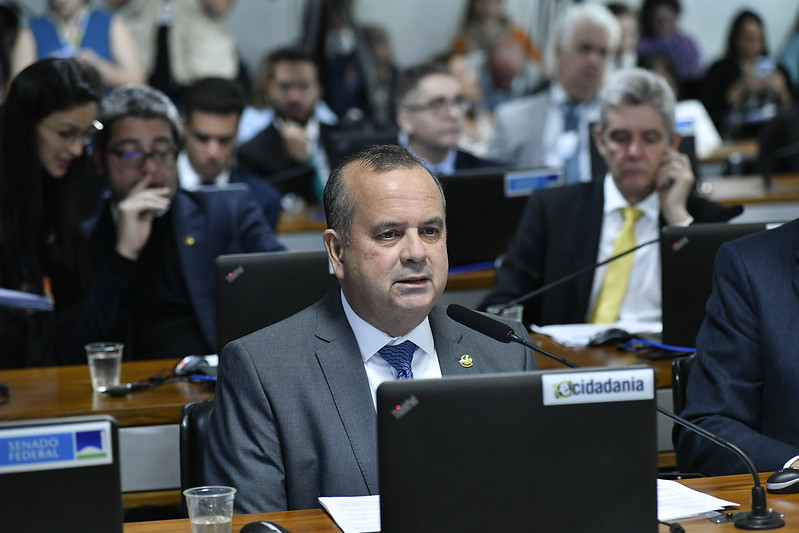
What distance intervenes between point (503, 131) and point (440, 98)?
0.97 metres

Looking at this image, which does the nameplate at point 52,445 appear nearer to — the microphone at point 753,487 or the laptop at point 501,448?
the laptop at point 501,448

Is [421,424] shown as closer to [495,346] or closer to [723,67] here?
[495,346]

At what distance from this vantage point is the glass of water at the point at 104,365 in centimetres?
297

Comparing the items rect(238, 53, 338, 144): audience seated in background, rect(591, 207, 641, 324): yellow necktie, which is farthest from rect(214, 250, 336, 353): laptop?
rect(238, 53, 338, 144): audience seated in background

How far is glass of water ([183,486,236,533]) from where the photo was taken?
1.78m

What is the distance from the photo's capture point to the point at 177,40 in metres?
7.61

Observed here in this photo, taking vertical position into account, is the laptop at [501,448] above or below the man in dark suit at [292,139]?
below

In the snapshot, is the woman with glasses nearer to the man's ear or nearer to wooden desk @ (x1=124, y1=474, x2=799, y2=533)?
the man's ear

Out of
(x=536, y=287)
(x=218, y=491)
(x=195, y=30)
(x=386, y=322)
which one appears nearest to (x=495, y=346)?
(x=386, y=322)

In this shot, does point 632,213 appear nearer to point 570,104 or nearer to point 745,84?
point 570,104

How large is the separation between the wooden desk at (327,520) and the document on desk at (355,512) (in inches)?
0.6

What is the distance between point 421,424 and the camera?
1.51 meters

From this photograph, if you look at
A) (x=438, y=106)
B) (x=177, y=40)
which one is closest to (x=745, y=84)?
(x=177, y=40)

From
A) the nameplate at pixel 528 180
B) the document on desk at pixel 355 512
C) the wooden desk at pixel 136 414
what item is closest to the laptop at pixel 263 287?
the wooden desk at pixel 136 414
